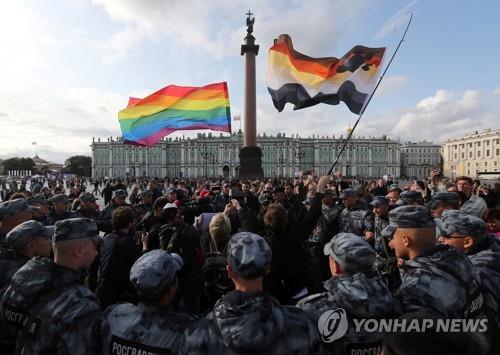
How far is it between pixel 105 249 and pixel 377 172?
10331 cm

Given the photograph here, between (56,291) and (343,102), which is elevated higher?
(343,102)

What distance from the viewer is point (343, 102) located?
27.5 feet

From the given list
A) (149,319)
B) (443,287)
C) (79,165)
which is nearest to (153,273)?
(149,319)

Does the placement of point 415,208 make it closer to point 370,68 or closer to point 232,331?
point 232,331

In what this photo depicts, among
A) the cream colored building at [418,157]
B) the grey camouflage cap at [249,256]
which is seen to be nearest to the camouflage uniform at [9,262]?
the grey camouflage cap at [249,256]

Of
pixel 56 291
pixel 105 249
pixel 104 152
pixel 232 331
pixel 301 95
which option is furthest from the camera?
pixel 104 152

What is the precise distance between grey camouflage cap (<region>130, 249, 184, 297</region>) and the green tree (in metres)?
104

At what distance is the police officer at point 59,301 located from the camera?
69.9 inches

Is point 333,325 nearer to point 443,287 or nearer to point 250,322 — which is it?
point 250,322

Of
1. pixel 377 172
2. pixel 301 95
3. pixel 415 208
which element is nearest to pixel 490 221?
pixel 415 208

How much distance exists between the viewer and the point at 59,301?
1817 millimetres

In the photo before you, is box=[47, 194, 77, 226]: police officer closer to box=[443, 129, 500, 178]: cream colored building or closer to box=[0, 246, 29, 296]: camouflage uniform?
box=[0, 246, 29, 296]: camouflage uniform

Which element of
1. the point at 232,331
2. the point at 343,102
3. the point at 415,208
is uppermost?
the point at 343,102

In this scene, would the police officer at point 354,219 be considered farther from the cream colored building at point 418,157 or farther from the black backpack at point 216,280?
the cream colored building at point 418,157
